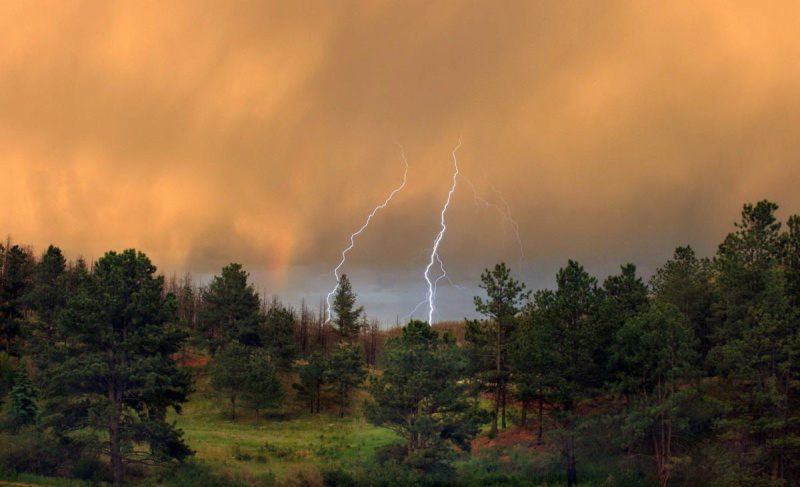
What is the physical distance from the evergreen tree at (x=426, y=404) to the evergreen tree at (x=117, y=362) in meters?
13.7

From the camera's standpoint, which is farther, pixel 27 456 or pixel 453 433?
pixel 453 433

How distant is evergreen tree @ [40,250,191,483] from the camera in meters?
30.7

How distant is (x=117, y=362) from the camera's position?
31906 millimetres

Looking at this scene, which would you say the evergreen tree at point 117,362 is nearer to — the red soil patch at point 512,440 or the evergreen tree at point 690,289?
the red soil patch at point 512,440

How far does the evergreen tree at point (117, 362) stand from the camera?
3072 cm

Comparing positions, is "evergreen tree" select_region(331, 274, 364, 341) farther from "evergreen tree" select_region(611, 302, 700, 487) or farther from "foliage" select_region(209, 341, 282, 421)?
"evergreen tree" select_region(611, 302, 700, 487)

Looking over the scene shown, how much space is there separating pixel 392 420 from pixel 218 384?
128ft

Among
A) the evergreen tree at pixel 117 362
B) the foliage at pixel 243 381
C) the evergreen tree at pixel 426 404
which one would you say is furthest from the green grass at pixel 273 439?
the evergreen tree at pixel 426 404

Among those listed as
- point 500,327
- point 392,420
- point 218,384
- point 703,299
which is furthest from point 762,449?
point 218,384

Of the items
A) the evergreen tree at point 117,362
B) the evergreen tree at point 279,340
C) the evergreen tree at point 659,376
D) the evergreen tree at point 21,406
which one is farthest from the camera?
the evergreen tree at point 279,340

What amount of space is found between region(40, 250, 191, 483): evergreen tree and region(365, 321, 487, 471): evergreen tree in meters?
13.7

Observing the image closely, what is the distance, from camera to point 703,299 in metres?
43.6

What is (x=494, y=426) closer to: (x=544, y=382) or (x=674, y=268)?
(x=544, y=382)

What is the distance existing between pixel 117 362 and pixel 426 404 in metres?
20.6
